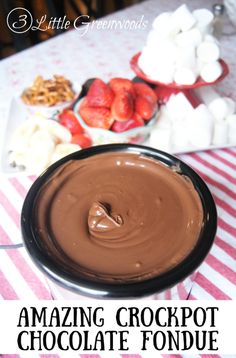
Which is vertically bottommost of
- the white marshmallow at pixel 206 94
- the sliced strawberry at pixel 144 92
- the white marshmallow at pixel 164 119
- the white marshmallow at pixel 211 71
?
the white marshmallow at pixel 164 119

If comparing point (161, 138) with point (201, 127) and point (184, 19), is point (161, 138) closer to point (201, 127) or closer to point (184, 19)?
point (201, 127)

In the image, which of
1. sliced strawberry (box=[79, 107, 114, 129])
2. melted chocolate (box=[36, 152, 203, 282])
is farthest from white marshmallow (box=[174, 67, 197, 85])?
melted chocolate (box=[36, 152, 203, 282])

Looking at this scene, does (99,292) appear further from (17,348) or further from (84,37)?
(84,37)

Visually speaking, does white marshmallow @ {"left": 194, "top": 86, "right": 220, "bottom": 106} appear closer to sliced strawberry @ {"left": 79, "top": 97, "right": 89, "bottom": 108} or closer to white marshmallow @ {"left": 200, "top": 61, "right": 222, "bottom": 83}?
white marshmallow @ {"left": 200, "top": 61, "right": 222, "bottom": 83}

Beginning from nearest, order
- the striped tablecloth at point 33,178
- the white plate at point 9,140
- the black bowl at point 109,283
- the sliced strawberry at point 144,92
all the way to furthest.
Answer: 1. the black bowl at point 109,283
2. the striped tablecloth at point 33,178
3. the white plate at point 9,140
4. the sliced strawberry at point 144,92

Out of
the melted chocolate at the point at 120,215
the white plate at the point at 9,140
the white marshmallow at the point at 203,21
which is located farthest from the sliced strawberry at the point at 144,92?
the melted chocolate at the point at 120,215

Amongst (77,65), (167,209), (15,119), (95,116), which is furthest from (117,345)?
(77,65)

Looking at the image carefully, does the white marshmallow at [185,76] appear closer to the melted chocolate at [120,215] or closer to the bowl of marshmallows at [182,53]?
the bowl of marshmallows at [182,53]
